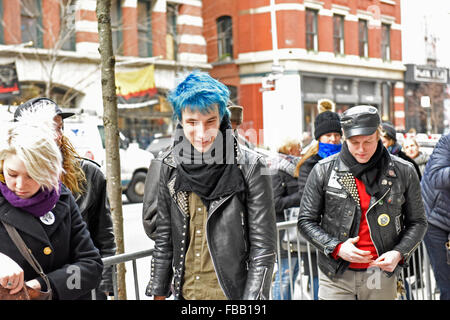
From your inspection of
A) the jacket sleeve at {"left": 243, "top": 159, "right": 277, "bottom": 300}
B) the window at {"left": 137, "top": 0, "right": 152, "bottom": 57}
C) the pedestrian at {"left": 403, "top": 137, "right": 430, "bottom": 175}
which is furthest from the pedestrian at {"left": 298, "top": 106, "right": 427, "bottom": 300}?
the window at {"left": 137, "top": 0, "right": 152, "bottom": 57}

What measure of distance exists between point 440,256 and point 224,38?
2287cm

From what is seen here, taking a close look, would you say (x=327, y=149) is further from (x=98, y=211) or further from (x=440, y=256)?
(x=98, y=211)

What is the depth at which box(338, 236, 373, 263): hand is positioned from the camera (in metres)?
3.38

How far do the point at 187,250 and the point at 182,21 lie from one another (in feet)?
79.4

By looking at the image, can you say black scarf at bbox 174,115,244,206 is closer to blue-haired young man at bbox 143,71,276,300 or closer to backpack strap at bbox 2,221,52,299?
blue-haired young man at bbox 143,71,276,300

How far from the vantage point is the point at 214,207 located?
9.09ft

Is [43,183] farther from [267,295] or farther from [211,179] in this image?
[267,295]

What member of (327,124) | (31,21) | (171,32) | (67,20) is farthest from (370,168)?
(171,32)

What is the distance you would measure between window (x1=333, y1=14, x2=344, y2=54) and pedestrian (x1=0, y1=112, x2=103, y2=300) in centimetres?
2091

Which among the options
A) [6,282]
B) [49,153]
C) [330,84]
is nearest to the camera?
[6,282]

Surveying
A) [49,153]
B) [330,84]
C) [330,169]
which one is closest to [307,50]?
[330,84]

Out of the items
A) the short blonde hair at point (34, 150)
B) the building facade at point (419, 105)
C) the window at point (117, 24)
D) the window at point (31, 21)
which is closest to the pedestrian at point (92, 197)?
the short blonde hair at point (34, 150)

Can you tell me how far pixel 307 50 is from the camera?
24859 mm

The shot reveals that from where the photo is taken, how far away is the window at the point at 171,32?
2572 centimetres
